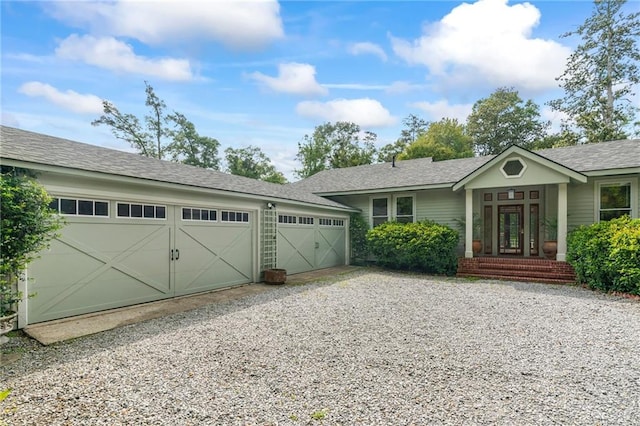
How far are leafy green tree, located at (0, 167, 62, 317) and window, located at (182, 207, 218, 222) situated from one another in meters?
2.98

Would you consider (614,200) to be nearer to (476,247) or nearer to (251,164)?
(476,247)

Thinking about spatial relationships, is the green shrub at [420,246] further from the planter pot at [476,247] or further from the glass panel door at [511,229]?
the glass panel door at [511,229]

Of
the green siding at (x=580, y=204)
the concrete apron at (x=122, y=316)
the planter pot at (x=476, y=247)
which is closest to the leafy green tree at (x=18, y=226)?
the concrete apron at (x=122, y=316)

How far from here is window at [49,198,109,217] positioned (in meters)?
5.60

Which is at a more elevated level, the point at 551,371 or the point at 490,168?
the point at 490,168

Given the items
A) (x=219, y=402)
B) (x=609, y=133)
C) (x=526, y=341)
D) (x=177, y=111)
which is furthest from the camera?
(x=177, y=111)

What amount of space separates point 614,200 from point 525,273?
3.72 metres

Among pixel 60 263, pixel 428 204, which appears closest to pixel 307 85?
pixel 428 204

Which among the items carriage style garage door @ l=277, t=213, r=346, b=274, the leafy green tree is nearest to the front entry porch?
carriage style garage door @ l=277, t=213, r=346, b=274

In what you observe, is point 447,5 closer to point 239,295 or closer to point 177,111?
point 239,295

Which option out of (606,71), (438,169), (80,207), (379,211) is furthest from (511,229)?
(606,71)

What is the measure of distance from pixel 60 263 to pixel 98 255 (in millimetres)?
599

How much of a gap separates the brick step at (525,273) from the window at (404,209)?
127 inches

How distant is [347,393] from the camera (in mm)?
3176
